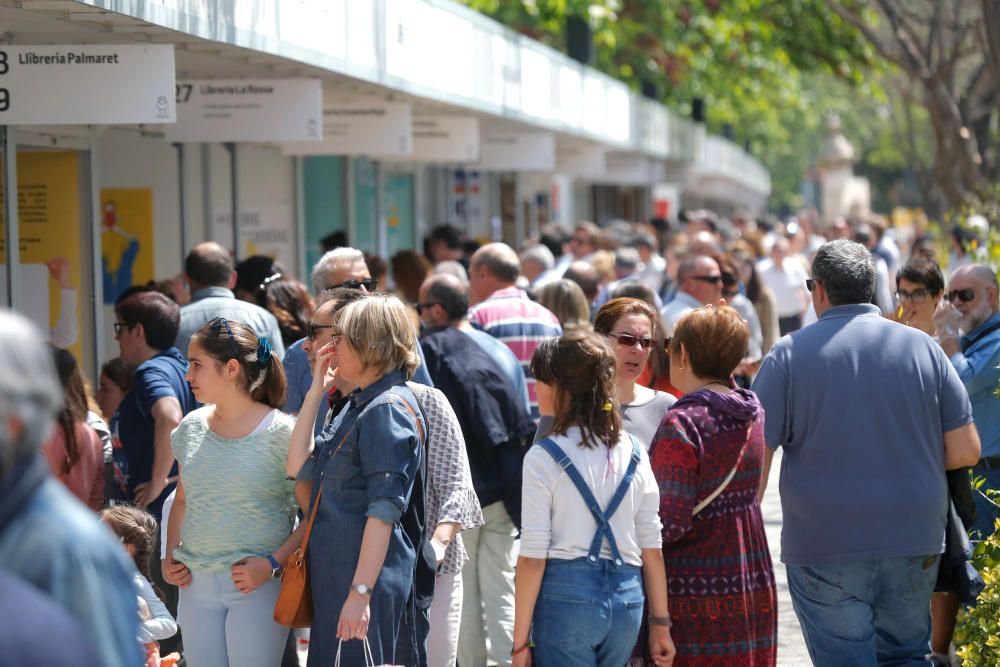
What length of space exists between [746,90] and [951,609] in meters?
24.8

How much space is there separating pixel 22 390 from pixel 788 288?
41.7ft

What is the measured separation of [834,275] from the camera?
545cm

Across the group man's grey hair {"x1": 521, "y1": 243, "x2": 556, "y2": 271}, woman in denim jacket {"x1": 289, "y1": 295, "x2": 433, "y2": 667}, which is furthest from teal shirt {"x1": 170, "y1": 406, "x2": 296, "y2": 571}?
man's grey hair {"x1": 521, "y1": 243, "x2": 556, "y2": 271}

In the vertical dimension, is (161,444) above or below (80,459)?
below

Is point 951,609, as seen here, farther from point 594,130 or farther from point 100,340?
point 594,130

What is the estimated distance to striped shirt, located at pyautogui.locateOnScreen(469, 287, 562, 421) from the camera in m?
7.78

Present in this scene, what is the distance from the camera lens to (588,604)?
4527 millimetres

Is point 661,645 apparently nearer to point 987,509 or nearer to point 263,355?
point 263,355

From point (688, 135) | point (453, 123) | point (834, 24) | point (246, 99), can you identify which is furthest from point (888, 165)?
point (246, 99)

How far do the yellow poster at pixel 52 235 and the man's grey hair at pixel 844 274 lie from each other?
5189 millimetres

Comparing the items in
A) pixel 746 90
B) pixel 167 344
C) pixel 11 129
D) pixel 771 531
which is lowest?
pixel 771 531

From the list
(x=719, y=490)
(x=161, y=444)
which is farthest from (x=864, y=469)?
(x=161, y=444)

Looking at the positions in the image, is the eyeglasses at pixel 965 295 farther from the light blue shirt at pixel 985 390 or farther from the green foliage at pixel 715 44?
the green foliage at pixel 715 44

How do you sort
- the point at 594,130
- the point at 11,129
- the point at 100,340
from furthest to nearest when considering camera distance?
the point at 594,130, the point at 100,340, the point at 11,129
